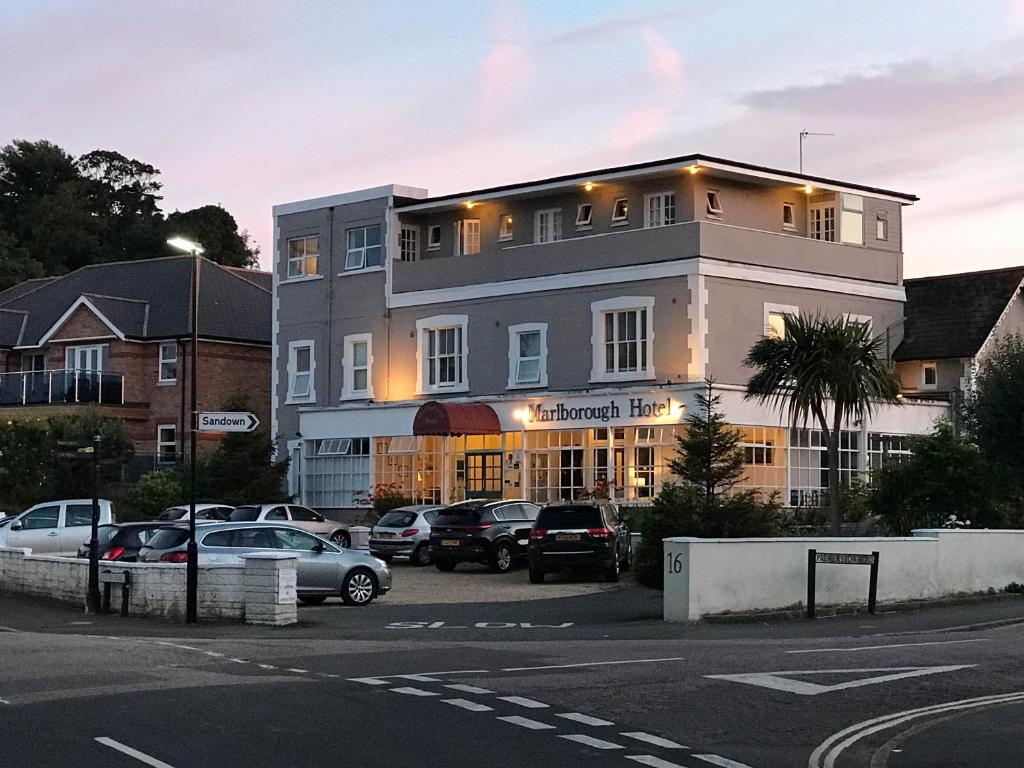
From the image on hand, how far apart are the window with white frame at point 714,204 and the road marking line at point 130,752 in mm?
33644

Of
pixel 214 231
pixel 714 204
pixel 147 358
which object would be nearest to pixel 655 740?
pixel 714 204

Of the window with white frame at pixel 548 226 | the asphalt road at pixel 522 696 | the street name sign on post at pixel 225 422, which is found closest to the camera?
the asphalt road at pixel 522 696

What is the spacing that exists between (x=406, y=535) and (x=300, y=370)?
1431 cm

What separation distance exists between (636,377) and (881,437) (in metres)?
7.09

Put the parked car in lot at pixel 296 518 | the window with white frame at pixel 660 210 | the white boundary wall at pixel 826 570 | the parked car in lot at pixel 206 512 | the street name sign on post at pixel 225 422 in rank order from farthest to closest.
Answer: the window with white frame at pixel 660 210 → the parked car in lot at pixel 296 518 → the parked car in lot at pixel 206 512 → the street name sign on post at pixel 225 422 → the white boundary wall at pixel 826 570

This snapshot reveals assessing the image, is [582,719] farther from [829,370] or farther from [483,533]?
[483,533]

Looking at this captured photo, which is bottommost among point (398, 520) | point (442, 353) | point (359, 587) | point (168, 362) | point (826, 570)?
point (359, 587)

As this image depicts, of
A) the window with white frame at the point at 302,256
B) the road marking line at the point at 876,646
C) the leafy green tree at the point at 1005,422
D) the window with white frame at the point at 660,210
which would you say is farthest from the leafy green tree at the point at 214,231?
the road marking line at the point at 876,646

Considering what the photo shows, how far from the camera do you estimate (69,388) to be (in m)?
56.0

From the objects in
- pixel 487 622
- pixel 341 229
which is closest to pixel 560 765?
pixel 487 622

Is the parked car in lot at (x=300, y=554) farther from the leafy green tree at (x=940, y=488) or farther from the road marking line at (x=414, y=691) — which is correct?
the road marking line at (x=414, y=691)

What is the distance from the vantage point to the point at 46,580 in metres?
30.4

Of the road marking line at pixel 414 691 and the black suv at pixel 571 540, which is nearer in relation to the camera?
the road marking line at pixel 414 691

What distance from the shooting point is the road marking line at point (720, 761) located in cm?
1166
